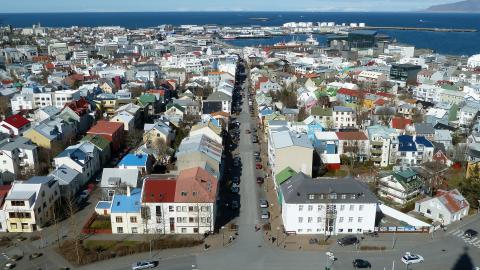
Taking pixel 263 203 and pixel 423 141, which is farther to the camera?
pixel 423 141

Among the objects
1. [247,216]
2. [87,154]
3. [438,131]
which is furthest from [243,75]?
[247,216]

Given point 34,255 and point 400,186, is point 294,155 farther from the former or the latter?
point 34,255

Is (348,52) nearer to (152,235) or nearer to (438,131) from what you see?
(438,131)

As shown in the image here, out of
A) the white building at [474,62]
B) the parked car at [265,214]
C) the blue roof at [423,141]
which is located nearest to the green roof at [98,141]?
the parked car at [265,214]

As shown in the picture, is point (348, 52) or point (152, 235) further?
point (348, 52)

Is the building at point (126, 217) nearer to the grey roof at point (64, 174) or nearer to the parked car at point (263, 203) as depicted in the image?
the grey roof at point (64, 174)

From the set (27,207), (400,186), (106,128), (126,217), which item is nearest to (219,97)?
(106,128)

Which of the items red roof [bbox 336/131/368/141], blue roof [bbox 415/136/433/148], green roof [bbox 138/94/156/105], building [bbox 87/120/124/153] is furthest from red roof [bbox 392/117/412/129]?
Result: green roof [bbox 138/94/156/105]
